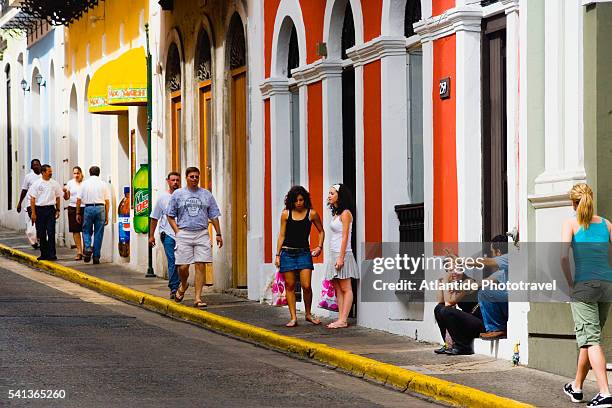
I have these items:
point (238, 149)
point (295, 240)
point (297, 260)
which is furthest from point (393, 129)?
point (238, 149)

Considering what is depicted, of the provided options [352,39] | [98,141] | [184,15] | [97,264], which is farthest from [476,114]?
[98,141]

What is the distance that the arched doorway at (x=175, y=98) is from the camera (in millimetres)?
27016

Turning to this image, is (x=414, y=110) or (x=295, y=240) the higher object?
(x=414, y=110)

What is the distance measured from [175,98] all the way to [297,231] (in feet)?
31.8

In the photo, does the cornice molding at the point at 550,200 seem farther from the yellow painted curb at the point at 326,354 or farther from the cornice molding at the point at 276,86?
the cornice molding at the point at 276,86

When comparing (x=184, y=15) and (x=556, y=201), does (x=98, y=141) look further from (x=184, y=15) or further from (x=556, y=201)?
(x=556, y=201)

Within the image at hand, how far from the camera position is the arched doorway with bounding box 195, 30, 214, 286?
24906 millimetres

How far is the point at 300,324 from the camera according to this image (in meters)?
18.5

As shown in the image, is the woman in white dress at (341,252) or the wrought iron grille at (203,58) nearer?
the woman in white dress at (341,252)

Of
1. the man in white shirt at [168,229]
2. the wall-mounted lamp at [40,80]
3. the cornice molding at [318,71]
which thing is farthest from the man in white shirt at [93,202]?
the wall-mounted lamp at [40,80]

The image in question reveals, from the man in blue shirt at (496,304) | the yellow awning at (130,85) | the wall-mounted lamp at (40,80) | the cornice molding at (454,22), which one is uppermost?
the wall-mounted lamp at (40,80)

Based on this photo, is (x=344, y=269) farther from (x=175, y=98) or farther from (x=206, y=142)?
(x=175, y=98)

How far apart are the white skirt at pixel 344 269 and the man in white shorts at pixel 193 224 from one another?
316cm

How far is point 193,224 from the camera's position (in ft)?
68.7
